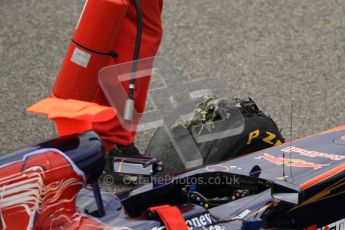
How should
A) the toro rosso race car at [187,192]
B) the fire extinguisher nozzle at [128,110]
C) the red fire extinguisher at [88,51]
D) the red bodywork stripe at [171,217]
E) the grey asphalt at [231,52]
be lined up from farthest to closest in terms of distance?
the grey asphalt at [231,52]
the red fire extinguisher at [88,51]
the fire extinguisher nozzle at [128,110]
the red bodywork stripe at [171,217]
the toro rosso race car at [187,192]

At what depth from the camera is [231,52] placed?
4828 millimetres

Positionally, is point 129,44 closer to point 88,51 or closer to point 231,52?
point 88,51

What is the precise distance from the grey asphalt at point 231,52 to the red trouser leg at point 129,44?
2.63 feet

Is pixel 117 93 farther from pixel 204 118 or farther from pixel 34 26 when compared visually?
pixel 34 26

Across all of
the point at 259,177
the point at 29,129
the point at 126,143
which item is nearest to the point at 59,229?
the point at 259,177

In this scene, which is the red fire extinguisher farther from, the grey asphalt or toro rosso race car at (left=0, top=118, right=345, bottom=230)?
toro rosso race car at (left=0, top=118, right=345, bottom=230)

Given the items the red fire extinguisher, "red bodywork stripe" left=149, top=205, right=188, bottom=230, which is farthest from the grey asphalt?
"red bodywork stripe" left=149, top=205, right=188, bottom=230

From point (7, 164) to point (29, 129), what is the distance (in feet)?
7.15

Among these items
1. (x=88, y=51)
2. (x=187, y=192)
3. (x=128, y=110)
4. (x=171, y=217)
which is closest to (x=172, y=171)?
(x=187, y=192)

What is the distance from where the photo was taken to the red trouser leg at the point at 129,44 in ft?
11.0

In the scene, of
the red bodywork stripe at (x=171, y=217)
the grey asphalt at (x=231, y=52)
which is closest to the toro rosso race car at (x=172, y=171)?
the red bodywork stripe at (x=171, y=217)

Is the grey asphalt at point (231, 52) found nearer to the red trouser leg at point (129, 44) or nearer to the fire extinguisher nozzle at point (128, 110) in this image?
the red trouser leg at point (129, 44)

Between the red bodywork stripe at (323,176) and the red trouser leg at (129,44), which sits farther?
the red trouser leg at (129,44)

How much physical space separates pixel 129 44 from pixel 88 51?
0.22 meters
